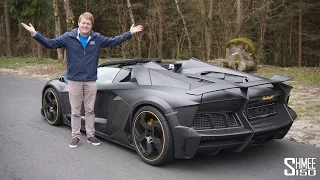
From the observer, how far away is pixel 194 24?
25.0 meters

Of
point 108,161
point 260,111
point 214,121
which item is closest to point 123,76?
point 108,161

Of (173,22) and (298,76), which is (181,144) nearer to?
(298,76)

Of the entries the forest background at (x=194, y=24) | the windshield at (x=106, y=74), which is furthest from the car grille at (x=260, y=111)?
the forest background at (x=194, y=24)

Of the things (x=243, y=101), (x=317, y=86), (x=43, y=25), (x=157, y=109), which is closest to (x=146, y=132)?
(x=157, y=109)

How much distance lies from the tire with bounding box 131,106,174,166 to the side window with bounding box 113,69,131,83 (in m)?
0.67

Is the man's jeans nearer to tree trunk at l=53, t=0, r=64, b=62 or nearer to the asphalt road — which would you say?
the asphalt road

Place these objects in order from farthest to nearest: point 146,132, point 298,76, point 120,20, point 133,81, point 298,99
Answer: point 120,20, point 298,76, point 298,99, point 133,81, point 146,132

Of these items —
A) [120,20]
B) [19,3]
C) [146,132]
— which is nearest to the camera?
[146,132]

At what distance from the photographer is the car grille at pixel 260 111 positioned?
3.91 m

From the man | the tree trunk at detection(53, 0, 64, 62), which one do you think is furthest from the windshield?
the tree trunk at detection(53, 0, 64, 62)

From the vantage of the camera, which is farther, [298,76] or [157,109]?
[298,76]

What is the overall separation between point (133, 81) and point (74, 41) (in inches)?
40.5

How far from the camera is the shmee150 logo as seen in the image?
3.79 meters

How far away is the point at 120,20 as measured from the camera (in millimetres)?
26375
